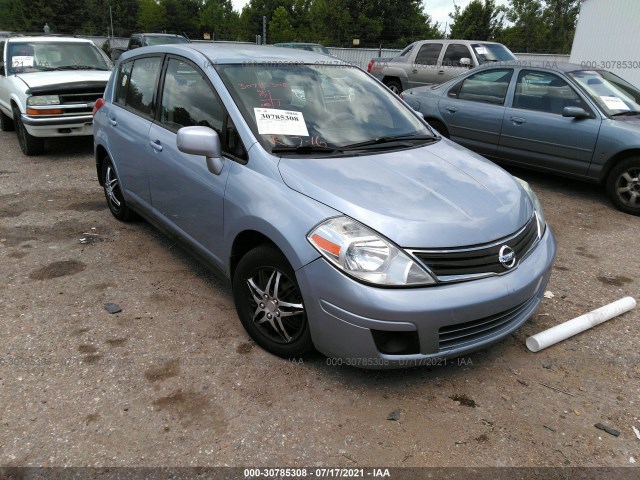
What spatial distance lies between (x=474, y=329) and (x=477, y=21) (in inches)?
1538

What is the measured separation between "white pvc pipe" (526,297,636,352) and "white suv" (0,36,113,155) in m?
6.94

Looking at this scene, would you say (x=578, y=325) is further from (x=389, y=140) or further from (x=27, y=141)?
(x=27, y=141)

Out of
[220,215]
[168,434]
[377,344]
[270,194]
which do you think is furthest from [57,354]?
[377,344]

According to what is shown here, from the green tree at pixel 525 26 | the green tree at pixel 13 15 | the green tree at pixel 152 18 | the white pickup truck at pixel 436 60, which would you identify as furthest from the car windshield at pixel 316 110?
the green tree at pixel 152 18

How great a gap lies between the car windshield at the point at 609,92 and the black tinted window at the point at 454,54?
5149 millimetres

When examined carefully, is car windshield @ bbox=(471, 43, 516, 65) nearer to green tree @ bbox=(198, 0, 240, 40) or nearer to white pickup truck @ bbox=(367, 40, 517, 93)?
white pickup truck @ bbox=(367, 40, 517, 93)

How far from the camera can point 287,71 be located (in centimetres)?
365

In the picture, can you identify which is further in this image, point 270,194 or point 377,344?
point 270,194

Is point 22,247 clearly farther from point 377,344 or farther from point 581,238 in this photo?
point 581,238

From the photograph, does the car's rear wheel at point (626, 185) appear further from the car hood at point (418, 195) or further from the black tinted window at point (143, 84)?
the black tinted window at point (143, 84)

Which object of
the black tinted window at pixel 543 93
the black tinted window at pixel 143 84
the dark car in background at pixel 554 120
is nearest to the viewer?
the black tinted window at pixel 143 84

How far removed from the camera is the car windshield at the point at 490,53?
446 inches

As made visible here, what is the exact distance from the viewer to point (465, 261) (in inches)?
103

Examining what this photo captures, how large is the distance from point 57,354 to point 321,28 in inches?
1890
